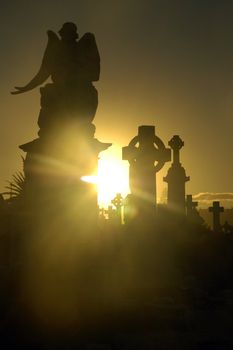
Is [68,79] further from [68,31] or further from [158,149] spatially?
[158,149]

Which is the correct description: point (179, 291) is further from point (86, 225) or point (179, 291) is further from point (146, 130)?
point (146, 130)

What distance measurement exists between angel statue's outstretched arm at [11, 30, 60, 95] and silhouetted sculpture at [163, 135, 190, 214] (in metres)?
11.4

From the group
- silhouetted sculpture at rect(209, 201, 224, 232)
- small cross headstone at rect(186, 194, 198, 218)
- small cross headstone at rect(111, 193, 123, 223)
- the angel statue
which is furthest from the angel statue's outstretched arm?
small cross headstone at rect(186, 194, 198, 218)

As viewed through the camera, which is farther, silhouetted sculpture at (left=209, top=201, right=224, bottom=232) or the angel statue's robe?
silhouetted sculpture at (left=209, top=201, right=224, bottom=232)

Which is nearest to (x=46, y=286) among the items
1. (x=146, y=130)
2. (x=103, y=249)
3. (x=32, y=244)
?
(x=32, y=244)

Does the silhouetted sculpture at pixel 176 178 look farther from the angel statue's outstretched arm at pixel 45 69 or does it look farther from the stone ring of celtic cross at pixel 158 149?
the angel statue's outstretched arm at pixel 45 69

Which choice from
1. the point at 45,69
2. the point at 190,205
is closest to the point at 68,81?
the point at 45,69

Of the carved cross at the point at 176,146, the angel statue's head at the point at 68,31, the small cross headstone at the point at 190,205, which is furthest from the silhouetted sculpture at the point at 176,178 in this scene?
the angel statue's head at the point at 68,31

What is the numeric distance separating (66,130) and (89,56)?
170cm

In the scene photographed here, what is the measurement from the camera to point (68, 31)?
1068cm

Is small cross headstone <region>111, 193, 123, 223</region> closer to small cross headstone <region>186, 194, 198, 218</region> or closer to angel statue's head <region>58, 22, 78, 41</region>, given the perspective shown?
Result: small cross headstone <region>186, 194, 198, 218</region>

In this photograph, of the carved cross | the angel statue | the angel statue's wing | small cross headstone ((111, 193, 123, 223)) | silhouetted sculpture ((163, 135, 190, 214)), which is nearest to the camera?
the angel statue

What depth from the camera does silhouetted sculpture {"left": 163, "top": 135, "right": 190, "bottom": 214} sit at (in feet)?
71.1

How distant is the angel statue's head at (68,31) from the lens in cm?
1068
